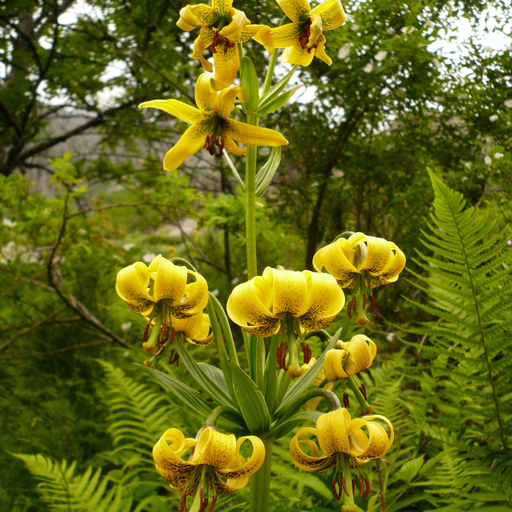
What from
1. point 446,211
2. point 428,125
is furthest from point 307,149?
point 446,211

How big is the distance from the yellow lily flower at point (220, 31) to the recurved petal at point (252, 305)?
0.35 metres

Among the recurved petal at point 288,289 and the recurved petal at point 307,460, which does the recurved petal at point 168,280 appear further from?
the recurved petal at point 307,460

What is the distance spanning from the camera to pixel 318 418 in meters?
0.65

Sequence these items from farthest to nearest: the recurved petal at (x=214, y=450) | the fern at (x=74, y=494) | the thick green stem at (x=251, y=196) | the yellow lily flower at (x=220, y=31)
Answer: the fern at (x=74, y=494) < the thick green stem at (x=251, y=196) < the yellow lily flower at (x=220, y=31) < the recurved petal at (x=214, y=450)

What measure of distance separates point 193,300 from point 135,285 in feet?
0.33

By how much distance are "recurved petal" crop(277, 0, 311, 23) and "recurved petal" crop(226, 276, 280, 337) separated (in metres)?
0.46

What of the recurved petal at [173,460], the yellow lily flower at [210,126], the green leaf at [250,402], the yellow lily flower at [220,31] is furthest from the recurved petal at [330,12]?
the recurved petal at [173,460]

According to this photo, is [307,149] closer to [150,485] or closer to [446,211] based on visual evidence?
[446,211]

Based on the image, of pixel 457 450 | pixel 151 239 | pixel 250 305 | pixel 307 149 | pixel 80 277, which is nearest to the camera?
pixel 250 305

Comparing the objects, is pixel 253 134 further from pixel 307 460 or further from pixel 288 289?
pixel 307 460

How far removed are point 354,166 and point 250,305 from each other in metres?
1.85

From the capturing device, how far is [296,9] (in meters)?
0.72

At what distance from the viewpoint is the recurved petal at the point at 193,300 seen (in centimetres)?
70

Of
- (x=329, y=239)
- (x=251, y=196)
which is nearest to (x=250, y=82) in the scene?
(x=251, y=196)
